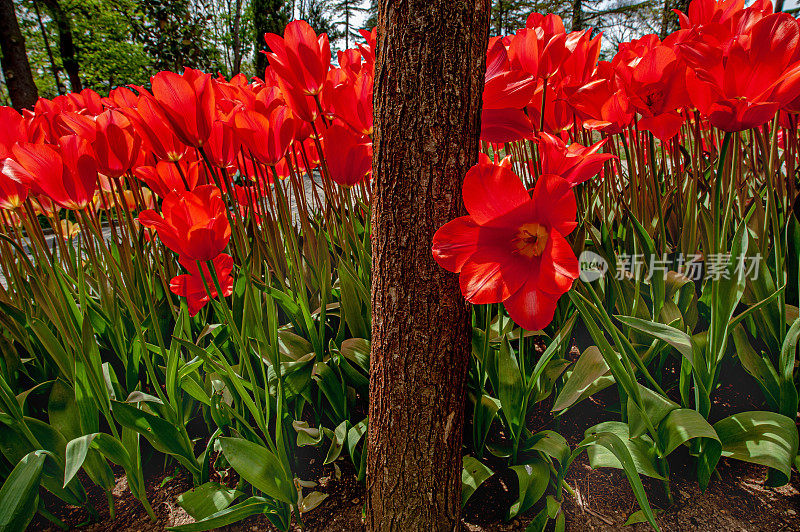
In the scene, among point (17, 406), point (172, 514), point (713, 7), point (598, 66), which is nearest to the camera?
point (17, 406)

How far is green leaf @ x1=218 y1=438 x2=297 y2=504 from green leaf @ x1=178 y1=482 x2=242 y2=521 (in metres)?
0.12

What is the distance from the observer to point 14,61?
5844 millimetres

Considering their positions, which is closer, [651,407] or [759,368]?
[651,407]

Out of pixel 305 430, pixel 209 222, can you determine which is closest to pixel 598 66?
pixel 209 222

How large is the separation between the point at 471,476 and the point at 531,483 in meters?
0.13

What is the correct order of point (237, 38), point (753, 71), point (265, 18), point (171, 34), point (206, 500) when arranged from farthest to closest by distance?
1. point (237, 38)
2. point (265, 18)
3. point (171, 34)
4. point (206, 500)
5. point (753, 71)

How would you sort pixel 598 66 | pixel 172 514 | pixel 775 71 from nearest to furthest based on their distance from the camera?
pixel 775 71, pixel 172 514, pixel 598 66

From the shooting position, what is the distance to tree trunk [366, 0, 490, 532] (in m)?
0.69

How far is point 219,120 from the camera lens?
3.45 ft

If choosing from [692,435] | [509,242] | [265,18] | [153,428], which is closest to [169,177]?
[153,428]

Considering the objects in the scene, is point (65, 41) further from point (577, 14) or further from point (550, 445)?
point (577, 14)

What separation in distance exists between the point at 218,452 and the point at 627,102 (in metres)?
1.33

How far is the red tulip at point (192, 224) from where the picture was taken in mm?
884

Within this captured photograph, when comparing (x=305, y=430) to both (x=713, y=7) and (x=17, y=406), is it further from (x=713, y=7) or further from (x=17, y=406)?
(x=713, y=7)
